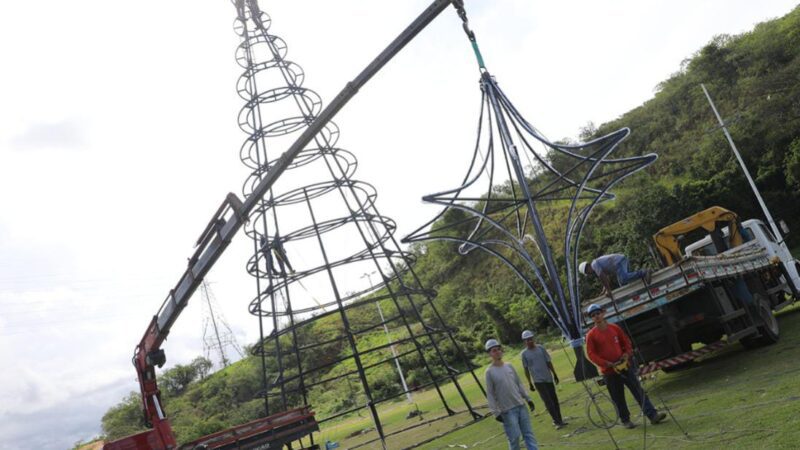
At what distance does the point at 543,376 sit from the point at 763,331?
14.0ft

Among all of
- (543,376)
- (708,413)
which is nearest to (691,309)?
(543,376)

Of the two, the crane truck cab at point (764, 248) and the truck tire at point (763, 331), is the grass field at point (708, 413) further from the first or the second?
the crane truck cab at point (764, 248)

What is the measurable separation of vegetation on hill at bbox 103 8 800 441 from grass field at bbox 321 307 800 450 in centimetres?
1704

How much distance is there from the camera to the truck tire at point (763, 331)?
10594 mm

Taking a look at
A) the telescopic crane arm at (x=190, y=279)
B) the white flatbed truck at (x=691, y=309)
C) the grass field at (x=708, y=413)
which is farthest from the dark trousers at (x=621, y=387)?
the telescopic crane arm at (x=190, y=279)

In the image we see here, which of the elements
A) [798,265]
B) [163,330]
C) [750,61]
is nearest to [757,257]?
[798,265]

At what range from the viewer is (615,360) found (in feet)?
25.2

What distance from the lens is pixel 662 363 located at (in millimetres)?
9141

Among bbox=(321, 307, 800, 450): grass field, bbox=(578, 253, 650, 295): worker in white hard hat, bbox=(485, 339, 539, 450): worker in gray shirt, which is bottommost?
bbox=(321, 307, 800, 450): grass field

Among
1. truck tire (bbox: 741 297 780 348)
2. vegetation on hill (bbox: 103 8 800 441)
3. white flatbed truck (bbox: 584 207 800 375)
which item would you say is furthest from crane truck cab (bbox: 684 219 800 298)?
vegetation on hill (bbox: 103 8 800 441)

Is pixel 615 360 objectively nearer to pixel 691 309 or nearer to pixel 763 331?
pixel 691 309

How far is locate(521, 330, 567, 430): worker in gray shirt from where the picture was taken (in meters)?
9.41

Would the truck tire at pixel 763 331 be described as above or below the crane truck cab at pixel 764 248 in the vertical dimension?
below

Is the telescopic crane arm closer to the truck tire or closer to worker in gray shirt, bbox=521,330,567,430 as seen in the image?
worker in gray shirt, bbox=521,330,567,430
